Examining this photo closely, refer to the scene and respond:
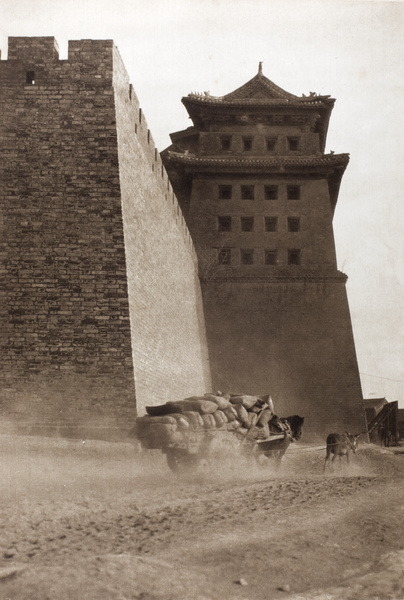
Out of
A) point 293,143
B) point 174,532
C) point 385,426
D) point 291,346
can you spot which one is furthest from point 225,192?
point 174,532

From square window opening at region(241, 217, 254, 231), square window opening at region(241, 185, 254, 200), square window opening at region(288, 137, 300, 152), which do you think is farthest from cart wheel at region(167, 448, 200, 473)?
square window opening at region(288, 137, 300, 152)

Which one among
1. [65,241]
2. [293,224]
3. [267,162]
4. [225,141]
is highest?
[225,141]

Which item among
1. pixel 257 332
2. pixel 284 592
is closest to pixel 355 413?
pixel 257 332

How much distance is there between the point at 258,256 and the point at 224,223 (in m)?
1.88

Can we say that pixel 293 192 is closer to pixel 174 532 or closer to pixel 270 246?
pixel 270 246

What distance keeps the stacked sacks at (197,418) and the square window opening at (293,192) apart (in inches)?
577

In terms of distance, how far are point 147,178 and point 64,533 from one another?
782cm

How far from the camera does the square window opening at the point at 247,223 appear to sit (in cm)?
2492

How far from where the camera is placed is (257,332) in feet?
77.2

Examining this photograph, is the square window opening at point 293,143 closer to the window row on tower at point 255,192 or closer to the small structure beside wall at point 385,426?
the window row on tower at point 255,192

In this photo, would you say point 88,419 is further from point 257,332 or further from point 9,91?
point 257,332

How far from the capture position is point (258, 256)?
24.5 metres

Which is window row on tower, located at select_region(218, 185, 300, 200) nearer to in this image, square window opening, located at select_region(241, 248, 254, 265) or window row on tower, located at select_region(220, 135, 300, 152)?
window row on tower, located at select_region(220, 135, 300, 152)

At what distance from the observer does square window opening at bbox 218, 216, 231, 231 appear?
977 inches
